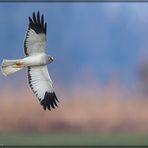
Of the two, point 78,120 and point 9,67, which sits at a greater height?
point 9,67

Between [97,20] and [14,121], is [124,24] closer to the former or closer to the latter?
[97,20]

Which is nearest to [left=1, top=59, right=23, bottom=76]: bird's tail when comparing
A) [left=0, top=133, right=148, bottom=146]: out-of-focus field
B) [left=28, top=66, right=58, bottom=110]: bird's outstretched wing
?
[left=28, top=66, right=58, bottom=110]: bird's outstretched wing

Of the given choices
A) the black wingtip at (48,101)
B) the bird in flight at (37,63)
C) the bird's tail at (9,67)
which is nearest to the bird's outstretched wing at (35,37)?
the bird in flight at (37,63)

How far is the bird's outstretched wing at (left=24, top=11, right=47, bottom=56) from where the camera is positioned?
2753mm

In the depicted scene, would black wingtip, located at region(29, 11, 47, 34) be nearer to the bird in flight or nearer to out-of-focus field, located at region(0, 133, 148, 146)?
the bird in flight

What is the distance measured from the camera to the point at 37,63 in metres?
2.79

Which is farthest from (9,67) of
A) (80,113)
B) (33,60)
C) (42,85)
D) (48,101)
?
(80,113)

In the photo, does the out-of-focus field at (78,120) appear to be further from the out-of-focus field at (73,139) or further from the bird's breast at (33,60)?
the bird's breast at (33,60)

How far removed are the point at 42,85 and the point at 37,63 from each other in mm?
186

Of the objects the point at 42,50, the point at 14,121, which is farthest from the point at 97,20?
the point at 14,121

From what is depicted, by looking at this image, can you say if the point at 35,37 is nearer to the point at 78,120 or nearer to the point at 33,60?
the point at 33,60

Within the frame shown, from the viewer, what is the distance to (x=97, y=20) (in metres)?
2.75

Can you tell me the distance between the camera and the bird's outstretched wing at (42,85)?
2748 millimetres

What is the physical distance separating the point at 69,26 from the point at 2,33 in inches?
21.0
